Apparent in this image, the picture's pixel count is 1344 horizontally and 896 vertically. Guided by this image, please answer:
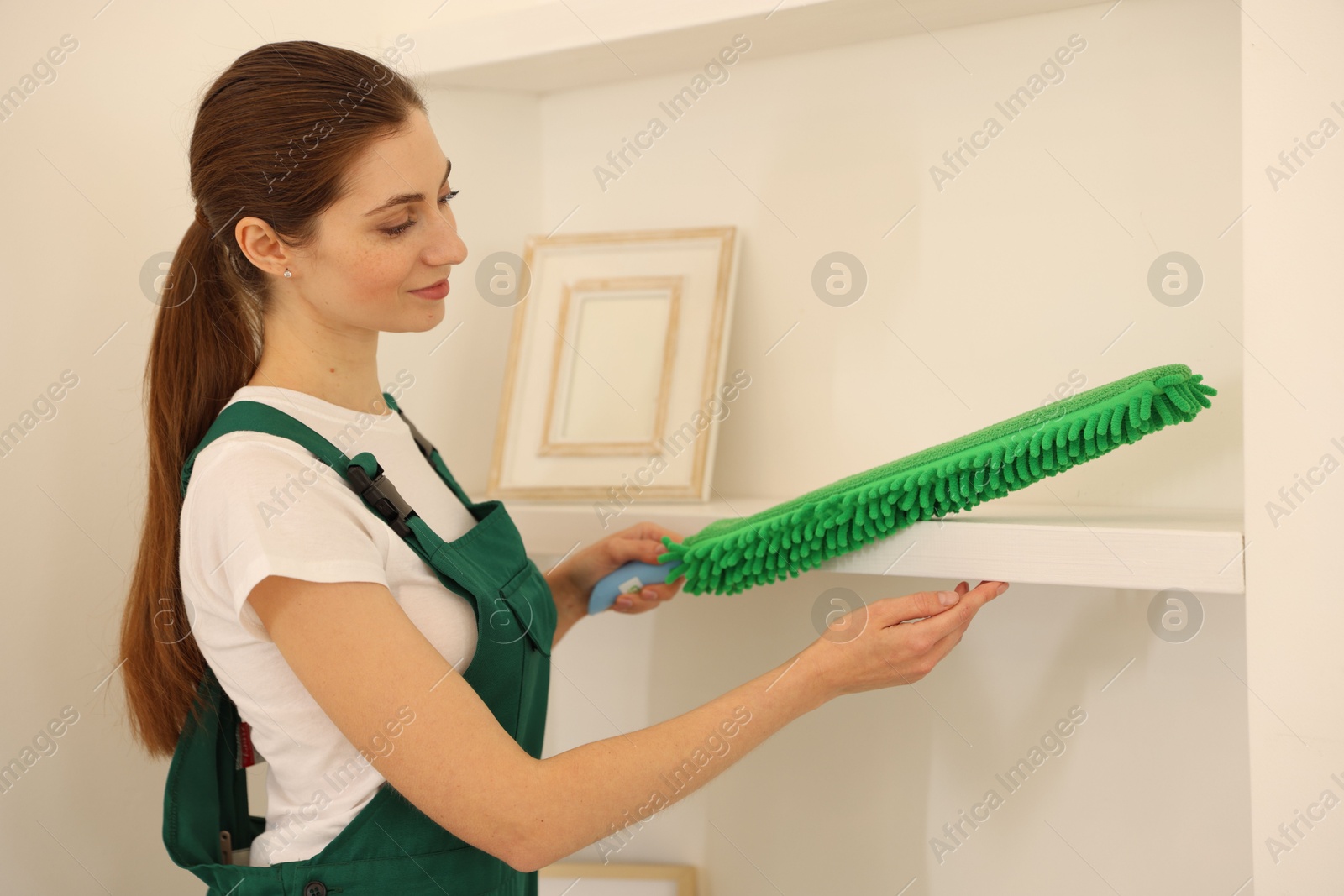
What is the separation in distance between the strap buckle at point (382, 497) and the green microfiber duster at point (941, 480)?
258 millimetres

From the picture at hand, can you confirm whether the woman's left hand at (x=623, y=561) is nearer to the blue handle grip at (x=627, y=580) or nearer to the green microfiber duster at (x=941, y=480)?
the blue handle grip at (x=627, y=580)

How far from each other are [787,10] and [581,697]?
847mm

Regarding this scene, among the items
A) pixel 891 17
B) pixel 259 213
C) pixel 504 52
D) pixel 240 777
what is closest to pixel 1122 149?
pixel 891 17

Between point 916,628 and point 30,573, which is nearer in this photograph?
point 916,628

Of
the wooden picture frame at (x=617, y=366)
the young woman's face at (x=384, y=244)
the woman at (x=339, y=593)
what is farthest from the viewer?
the wooden picture frame at (x=617, y=366)

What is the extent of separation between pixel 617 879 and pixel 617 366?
617mm

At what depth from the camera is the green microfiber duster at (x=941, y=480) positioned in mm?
698

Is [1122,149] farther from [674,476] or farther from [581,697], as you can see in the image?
[581,697]

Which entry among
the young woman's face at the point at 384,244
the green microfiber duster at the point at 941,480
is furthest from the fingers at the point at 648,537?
the young woman's face at the point at 384,244

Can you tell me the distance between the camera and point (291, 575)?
0.65m

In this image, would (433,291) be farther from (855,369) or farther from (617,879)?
(617,879)

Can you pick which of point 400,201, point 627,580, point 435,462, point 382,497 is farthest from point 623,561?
point 400,201

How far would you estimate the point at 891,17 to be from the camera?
3.24 feet

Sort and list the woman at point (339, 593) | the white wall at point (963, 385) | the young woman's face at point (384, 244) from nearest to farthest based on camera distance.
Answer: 1. the woman at point (339, 593)
2. the young woman's face at point (384, 244)
3. the white wall at point (963, 385)
